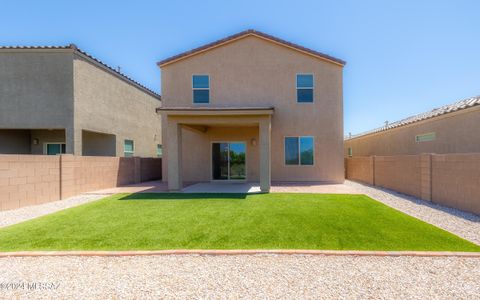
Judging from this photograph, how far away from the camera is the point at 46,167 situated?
10.7m

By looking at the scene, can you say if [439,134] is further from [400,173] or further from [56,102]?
[56,102]

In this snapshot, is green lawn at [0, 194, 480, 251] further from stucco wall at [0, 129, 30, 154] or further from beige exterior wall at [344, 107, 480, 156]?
stucco wall at [0, 129, 30, 154]

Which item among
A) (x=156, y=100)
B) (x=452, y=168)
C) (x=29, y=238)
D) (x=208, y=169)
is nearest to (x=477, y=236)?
(x=452, y=168)

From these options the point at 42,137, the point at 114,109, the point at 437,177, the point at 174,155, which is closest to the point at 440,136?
the point at 437,177

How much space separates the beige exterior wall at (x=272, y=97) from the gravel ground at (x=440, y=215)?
527 centimetres

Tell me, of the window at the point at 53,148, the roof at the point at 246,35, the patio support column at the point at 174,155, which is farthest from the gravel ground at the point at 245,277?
the window at the point at 53,148

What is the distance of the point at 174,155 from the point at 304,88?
9.29 m

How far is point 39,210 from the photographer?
923 cm

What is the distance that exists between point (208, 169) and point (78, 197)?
741 centimetres

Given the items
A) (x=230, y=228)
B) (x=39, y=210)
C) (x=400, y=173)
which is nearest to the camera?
(x=230, y=228)

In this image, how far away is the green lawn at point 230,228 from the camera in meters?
5.62

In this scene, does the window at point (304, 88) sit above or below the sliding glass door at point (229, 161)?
above

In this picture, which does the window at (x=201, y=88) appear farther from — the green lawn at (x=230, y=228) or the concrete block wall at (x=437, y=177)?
the concrete block wall at (x=437, y=177)

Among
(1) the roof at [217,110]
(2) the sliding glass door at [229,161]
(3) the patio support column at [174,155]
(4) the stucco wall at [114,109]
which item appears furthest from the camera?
(2) the sliding glass door at [229,161]
